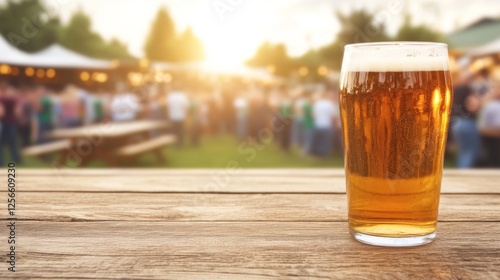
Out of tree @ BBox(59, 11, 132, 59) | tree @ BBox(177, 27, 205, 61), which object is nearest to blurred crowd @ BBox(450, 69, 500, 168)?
tree @ BBox(59, 11, 132, 59)

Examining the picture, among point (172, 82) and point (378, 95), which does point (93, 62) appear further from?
point (378, 95)

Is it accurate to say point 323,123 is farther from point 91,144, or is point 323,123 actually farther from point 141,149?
point 91,144

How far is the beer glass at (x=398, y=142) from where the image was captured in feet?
1.99

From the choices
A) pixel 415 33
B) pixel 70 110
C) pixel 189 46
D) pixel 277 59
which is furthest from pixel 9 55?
pixel 189 46

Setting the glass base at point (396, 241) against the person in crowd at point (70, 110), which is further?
the person in crowd at point (70, 110)

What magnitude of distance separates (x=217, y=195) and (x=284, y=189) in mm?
133

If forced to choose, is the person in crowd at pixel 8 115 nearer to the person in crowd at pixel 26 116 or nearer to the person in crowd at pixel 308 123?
the person in crowd at pixel 26 116

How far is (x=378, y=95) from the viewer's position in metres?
0.62

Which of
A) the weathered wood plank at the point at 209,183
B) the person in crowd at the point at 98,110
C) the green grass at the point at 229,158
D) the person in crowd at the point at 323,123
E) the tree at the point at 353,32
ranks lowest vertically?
the weathered wood plank at the point at 209,183

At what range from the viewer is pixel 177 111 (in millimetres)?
9539

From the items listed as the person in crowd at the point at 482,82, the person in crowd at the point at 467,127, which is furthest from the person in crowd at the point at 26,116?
the person in crowd at the point at 482,82

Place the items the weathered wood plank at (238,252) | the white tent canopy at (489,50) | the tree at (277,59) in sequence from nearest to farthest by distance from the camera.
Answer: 1. the weathered wood plank at (238,252)
2. the white tent canopy at (489,50)
3. the tree at (277,59)

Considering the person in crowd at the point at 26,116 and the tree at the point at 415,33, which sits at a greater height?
the tree at the point at 415,33

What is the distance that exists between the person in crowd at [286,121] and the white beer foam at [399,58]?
870 cm
